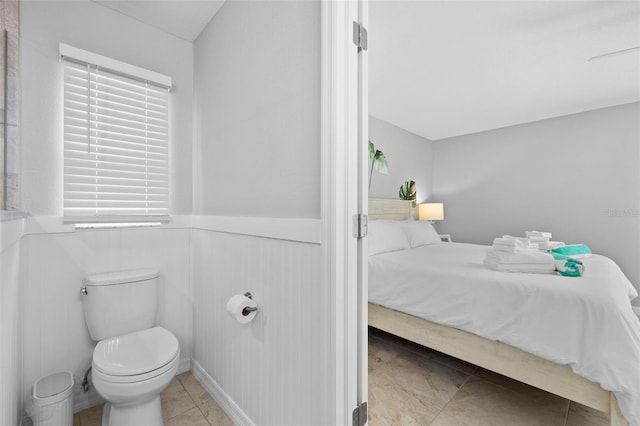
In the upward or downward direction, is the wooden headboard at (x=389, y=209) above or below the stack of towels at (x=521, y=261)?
above

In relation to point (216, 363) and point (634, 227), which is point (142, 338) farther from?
point (634, 227)

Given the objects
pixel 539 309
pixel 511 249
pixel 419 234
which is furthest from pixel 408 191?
pixel 539 309

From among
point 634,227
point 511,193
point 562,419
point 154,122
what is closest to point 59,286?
point 154,122

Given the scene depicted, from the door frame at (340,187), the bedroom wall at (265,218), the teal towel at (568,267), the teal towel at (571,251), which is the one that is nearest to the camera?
the door frame at (340,187)

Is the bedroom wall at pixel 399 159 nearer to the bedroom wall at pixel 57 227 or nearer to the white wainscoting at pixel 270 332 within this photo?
the white wainscoting at pixel 270 332

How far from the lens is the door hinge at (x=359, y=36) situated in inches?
43.9

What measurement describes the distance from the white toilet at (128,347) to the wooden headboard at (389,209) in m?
2.73

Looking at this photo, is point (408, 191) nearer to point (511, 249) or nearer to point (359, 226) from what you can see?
point (511, 249)

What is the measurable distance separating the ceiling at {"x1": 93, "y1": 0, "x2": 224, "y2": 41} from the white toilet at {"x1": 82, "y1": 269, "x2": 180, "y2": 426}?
167cm

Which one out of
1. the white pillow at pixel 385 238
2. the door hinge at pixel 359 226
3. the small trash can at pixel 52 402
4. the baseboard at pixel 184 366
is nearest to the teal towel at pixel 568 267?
the white pillow at pixel 385 238

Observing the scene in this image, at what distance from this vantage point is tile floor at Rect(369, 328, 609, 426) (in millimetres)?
1684

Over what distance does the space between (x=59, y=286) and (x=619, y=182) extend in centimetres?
565

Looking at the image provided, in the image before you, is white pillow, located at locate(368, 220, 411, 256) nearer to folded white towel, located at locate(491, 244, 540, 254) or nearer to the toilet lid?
folded white towel, located at locate(491, 244, 540, 254)

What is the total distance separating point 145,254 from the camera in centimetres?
195
